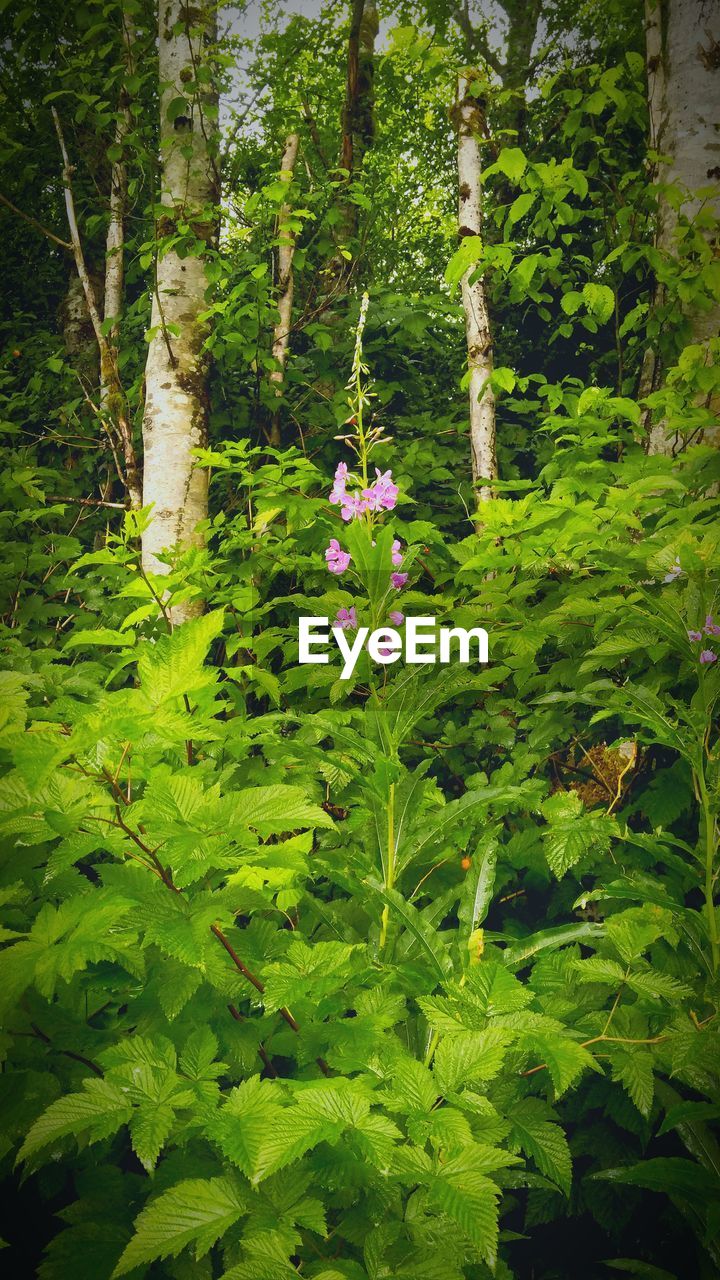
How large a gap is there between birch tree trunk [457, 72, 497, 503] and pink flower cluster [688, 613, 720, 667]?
221 centimetres

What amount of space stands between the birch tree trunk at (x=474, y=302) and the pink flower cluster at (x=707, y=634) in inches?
87.0

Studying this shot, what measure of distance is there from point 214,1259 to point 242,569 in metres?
1.89

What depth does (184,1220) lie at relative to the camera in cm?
66

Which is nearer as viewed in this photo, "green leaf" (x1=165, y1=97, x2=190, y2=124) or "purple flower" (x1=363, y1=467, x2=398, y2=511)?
"purple flower" (x1=363, y1=467, x2=398, y2=511)

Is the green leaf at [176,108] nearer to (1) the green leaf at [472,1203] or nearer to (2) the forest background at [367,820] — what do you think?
(2) the forest background at [367,820]

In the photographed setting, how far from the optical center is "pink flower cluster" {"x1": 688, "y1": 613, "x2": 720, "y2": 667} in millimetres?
1376

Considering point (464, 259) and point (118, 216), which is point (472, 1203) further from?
point (118, 216)

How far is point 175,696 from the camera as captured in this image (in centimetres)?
90

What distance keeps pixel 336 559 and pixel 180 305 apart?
1.89 meters

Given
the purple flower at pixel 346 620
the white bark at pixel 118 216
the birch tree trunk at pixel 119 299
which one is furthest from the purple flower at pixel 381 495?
the white bark at pixel 118 216

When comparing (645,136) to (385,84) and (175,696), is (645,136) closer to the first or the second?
(175,696)

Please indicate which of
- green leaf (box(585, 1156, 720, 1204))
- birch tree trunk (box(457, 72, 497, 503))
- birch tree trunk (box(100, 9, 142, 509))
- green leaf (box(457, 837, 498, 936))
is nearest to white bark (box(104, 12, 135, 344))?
birch tree trunk (box(100, 9, 142, 509))

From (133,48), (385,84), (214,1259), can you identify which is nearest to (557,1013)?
(214,1259)

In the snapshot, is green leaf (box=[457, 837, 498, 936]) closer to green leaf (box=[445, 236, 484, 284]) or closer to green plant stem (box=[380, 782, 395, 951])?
green plant stem (box=[380, 782, 395, 951])
